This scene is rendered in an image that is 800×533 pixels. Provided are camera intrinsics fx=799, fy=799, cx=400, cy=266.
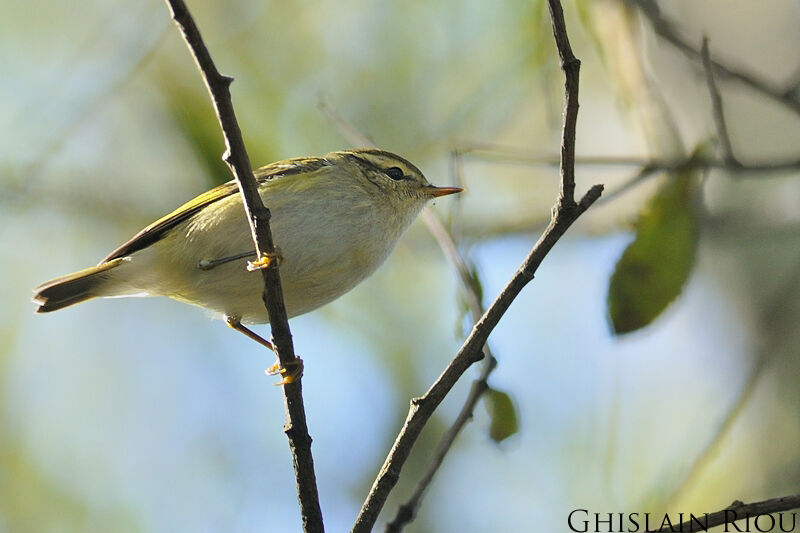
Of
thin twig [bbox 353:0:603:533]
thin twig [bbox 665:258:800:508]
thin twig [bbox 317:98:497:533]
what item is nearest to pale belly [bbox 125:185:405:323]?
thin twig [bbox 317:98:497:533]

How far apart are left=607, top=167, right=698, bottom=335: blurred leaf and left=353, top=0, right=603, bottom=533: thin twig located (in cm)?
63

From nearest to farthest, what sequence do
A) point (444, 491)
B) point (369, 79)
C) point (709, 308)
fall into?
point (709, 308) → point (444, 491) → point (369, 79)

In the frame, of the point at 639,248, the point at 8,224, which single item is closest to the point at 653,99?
the point at 639,248

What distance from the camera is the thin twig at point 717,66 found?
10.5 ft

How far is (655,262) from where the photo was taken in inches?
110

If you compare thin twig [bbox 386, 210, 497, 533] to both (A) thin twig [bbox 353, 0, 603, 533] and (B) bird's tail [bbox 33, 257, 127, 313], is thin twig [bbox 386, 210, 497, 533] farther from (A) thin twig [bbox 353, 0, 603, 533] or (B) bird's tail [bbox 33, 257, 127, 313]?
(B) bird's tail [bbox 33, 257, 127, 313]

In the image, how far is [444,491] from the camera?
6.38 m

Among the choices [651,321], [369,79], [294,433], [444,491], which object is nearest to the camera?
[294,433]

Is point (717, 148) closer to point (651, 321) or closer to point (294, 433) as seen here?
point (651, 321)

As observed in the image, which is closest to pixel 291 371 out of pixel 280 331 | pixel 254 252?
pixel 280 331

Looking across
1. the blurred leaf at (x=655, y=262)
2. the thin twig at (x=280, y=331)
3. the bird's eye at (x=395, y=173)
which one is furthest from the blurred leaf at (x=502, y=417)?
the bird's eye at (x=395, y=173)

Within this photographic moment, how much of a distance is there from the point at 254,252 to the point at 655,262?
170 cm

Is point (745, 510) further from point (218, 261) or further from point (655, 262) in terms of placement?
point (218, 261)

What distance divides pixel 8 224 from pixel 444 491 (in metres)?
4.20
